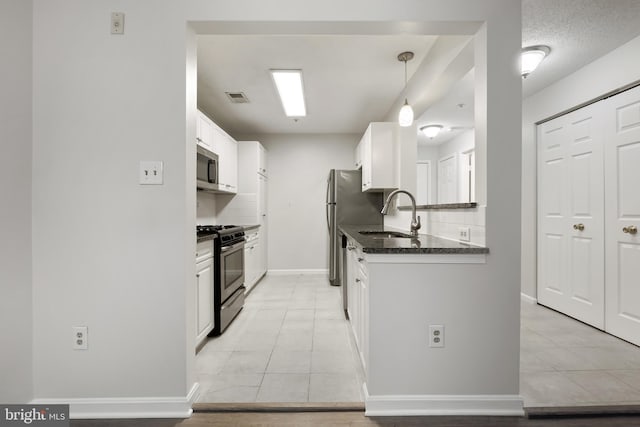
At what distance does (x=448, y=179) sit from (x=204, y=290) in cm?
271

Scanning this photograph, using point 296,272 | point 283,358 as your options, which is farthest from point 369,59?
point 296,272

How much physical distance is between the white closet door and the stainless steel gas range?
3378 mm

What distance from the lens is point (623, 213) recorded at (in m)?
2.63

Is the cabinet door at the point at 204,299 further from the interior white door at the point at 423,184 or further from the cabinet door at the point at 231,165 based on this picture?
the interior white door at the point at 423,184

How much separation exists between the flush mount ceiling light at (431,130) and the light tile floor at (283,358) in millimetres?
2251

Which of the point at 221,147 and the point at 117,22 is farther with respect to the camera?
the point at 221,147

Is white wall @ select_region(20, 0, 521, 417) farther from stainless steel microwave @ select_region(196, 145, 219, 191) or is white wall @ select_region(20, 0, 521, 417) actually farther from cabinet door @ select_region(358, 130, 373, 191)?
cabinet door @ select_region(358, 130, 373, 191)

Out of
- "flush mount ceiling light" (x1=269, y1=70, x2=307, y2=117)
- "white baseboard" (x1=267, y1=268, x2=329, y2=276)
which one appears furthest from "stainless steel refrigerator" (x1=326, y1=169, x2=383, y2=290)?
"flush mount ceiling light" (x1=269, y1=70, x2=307, y2=117)

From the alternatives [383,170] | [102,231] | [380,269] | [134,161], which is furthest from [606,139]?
[102,231]

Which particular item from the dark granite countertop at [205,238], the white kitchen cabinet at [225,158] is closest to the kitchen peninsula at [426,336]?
the dark granite countertop at [205,238]

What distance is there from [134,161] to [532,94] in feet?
13.4

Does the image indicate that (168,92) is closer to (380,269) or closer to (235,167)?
(380,269)

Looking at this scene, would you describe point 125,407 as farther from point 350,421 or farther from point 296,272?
point 296,272

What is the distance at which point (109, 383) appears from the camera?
1.70 meters
